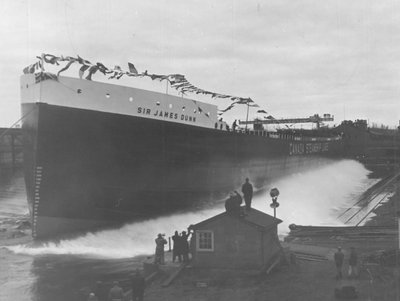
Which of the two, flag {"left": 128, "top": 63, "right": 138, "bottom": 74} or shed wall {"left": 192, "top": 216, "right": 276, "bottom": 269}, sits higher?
flag {"left": 128, "top": 63, "right": 138, "bottom": 74}

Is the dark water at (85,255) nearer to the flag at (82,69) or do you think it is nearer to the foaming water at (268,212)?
the foaming water at (268,212)

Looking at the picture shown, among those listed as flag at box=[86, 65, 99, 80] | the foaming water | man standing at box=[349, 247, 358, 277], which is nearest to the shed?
man standing at box=[349, 247, 358, 277]

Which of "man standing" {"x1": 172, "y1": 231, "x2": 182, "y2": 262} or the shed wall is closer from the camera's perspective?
the shed wall

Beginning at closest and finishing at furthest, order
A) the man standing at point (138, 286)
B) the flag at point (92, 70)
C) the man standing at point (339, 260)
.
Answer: the man standing at point (138, 286) < the man standing at point (339, 260) < the flag at point (92, 70)

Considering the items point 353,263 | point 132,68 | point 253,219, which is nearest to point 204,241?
point 253,219

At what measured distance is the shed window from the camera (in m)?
10.6

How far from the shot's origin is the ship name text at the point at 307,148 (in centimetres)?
3453

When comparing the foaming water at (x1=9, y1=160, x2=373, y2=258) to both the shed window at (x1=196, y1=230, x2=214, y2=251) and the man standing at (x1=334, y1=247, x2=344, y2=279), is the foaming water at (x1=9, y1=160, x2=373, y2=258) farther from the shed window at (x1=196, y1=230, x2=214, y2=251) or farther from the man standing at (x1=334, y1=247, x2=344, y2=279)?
the man standing at (x1=334, y1=247, x2=344, y2=279)

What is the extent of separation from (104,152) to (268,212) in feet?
35.8

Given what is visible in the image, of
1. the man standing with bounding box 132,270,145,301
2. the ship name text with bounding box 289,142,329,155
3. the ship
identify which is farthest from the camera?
the ship name text with bounding box 289,142,329,155

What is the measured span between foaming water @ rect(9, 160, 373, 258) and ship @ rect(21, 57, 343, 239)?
0.45 metres

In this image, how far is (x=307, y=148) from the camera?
39844mm

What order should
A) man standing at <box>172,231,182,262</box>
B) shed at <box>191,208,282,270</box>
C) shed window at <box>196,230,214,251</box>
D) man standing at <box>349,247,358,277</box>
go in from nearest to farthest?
man standing at <box>349,247,358,277</box> < shed at <box>191,208,282,270</box> < shed window at <box>196,230,214,251</box> < man standing at <box>172,231,182,262</box>

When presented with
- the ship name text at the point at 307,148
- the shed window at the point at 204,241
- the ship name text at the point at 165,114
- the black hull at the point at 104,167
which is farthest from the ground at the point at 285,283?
the ship name text at the point at 307,148
